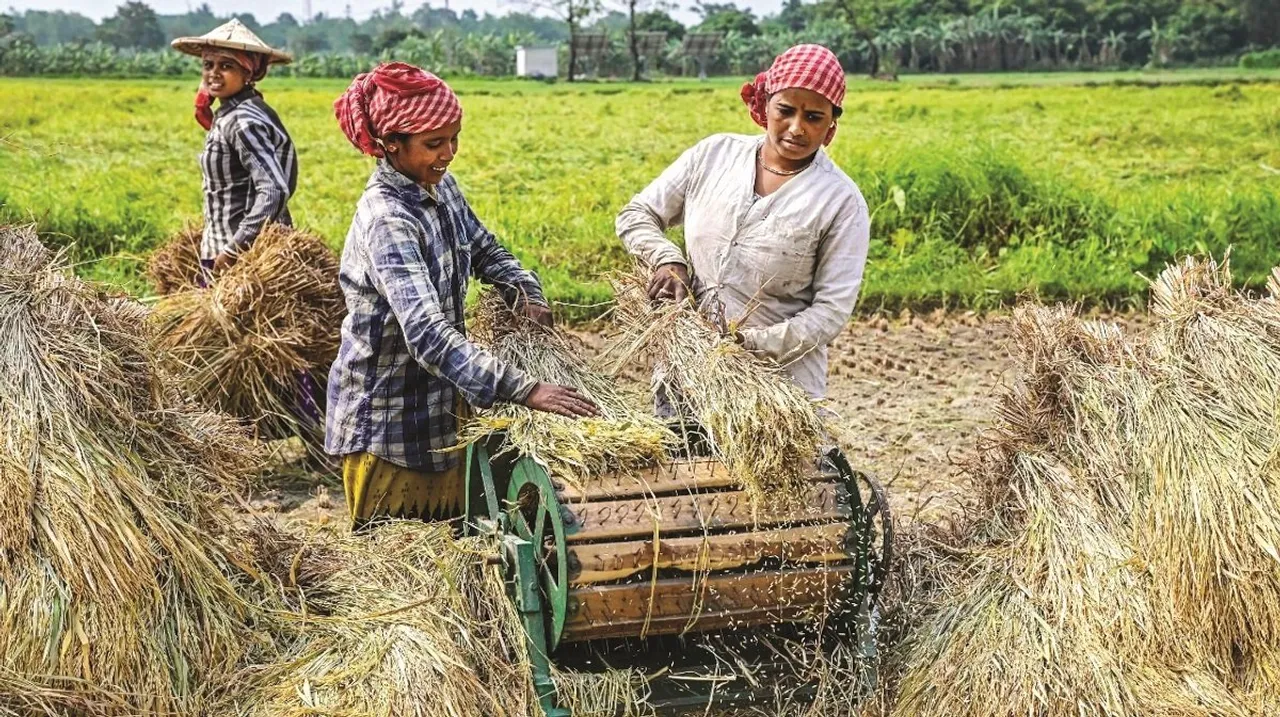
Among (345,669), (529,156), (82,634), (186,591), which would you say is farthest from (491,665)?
(529,156)

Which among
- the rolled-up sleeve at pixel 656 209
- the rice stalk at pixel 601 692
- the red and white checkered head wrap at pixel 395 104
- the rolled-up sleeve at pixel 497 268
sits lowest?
the rice stalk at pixel 601 692

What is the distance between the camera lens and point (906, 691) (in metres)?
3.35

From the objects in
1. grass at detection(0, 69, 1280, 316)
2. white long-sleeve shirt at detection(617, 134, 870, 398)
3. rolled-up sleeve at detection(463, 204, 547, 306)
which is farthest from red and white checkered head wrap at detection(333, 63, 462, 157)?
grass at detection(0, 69, 1280, 316)

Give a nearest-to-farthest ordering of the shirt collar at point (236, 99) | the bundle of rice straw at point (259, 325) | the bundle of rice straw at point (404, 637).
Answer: the bundle of rice straw at point (404, 637) < the bundle of rice straw at point (259, 325) < the shirt collar at point (236, 99)

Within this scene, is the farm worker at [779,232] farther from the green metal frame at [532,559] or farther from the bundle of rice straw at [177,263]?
the bundle of rice straw at [177,263]

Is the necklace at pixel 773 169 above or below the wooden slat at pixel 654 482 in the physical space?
above

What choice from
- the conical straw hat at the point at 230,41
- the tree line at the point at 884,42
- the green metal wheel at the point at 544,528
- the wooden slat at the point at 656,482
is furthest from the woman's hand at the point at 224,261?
the tree line at the point at 884,42

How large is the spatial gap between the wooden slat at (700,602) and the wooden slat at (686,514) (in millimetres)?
119

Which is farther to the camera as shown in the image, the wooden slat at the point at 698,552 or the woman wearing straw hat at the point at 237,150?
the woman wearing straw hat at the point at 237,150

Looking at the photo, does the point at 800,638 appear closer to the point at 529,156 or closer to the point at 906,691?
the point at 906,691

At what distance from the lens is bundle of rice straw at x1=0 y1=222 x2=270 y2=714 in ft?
9.71

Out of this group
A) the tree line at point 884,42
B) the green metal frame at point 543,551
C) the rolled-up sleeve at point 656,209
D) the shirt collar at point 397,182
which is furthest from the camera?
the tree line at point 884,42

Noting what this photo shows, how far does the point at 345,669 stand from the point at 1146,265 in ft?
26.4

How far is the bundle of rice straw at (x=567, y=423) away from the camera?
9.96 ft
